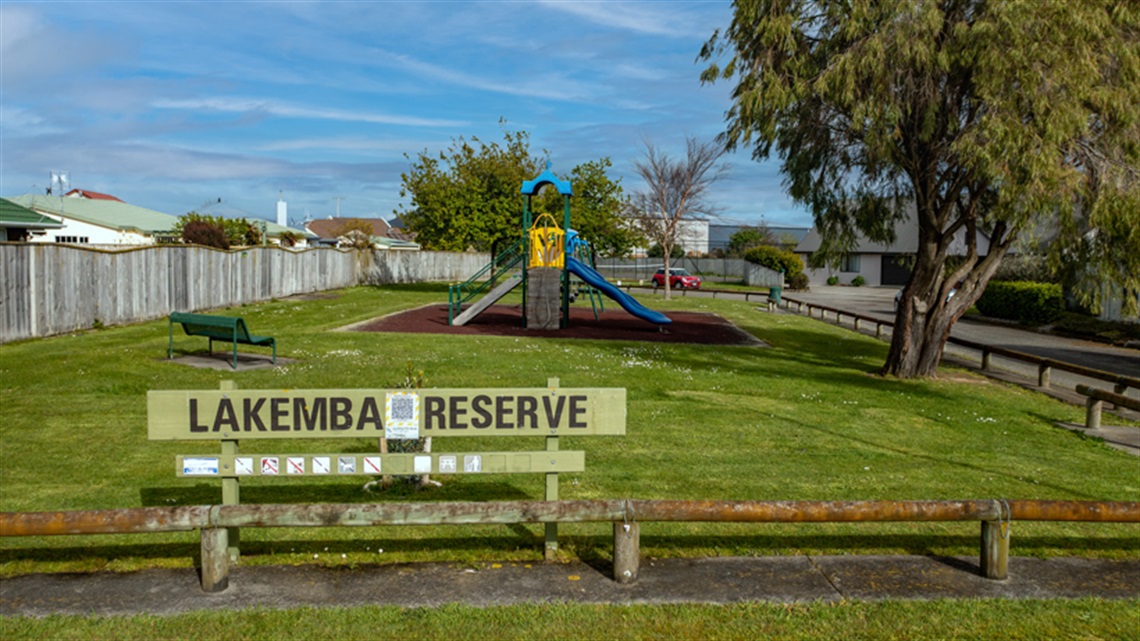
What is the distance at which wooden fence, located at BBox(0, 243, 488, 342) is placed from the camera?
62.3ft

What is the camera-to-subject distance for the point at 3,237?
3278 centimetres

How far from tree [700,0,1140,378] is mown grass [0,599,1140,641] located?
1033cm

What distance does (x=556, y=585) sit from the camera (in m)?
5.91

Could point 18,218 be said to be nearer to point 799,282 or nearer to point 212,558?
point 212,558

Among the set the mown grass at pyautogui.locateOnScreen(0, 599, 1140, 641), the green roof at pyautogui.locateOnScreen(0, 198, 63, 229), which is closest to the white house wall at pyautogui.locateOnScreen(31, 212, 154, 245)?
the green roof at pyautogui.locateOnScreen(0, 198, 63, 229)

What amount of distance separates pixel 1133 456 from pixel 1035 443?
107 centimetres

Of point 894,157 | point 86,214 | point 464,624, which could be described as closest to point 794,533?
point 464,624

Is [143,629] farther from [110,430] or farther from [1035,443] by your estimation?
[1035,443]

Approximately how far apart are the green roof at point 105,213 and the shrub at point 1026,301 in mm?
55309

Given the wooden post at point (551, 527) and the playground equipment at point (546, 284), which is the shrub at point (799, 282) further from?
the wooden post at point (551, 527)

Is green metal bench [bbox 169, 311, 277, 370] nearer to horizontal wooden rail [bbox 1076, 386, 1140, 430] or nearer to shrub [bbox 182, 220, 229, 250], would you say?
horizontal wooden rail [bbox 1076, 386, 1140, 430]

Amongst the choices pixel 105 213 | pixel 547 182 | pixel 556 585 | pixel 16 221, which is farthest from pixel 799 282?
pixel 556 585

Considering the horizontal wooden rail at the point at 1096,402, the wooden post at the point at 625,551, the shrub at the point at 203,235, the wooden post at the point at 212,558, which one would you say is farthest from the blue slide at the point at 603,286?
the shrub at the point at 203,235

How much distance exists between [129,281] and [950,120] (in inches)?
779
